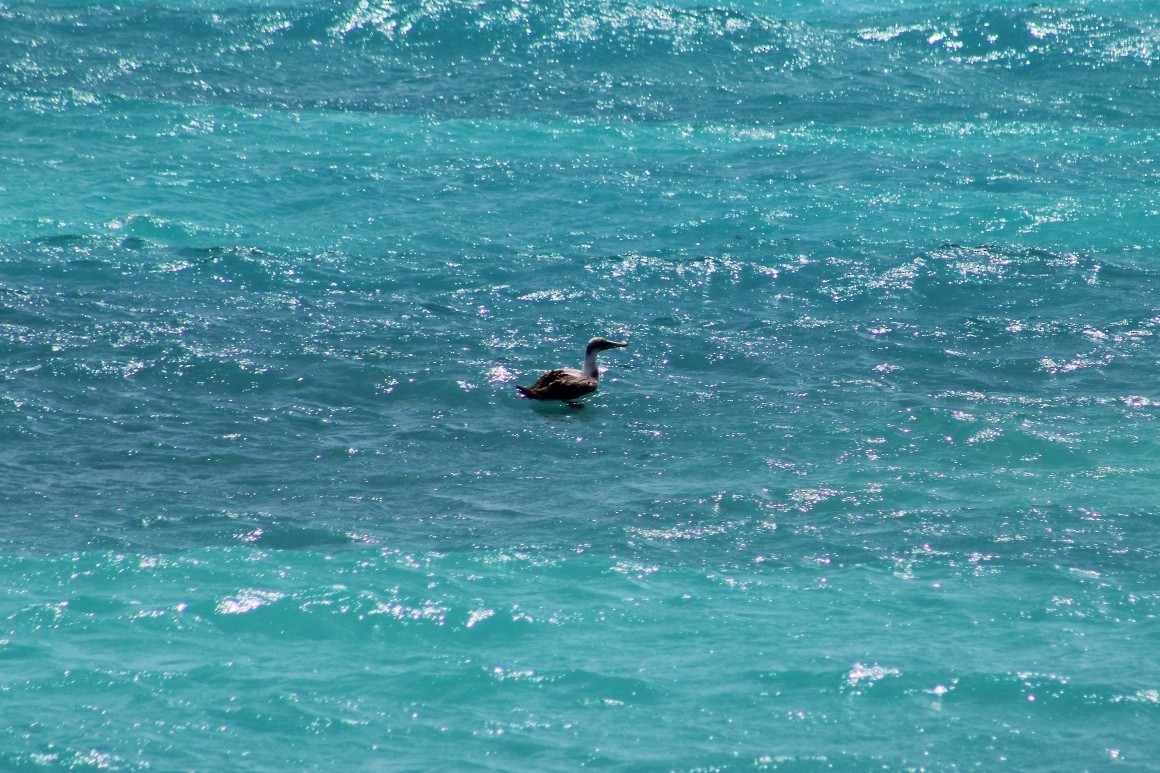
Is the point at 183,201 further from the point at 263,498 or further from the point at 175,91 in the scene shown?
the point at 263,498

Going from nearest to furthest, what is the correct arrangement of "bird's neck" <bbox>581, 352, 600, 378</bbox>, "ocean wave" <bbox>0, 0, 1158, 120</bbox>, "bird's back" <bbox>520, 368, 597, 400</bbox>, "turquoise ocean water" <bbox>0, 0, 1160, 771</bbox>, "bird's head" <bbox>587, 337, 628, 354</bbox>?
"turquoise ocean water" <bbox>0, 0, 1160, 771</bbox> < "bird's back" <bbox>520, 368, 597, 400</bbox> < "bird's neck" <bbox>581, 352, 600, 378</bbox> < "bird's head" <bbox>587, 337, 628, 354</bbox> < "ocean wave" <bbox>0, 0, 1158, 120</bbox>

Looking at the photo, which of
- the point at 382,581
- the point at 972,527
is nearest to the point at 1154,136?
the point at 972,527

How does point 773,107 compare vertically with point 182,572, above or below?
above

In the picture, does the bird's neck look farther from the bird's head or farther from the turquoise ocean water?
the turquoise ocean water

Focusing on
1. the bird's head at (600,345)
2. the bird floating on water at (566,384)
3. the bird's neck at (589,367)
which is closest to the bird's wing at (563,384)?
the bird floating on water at (566,384)

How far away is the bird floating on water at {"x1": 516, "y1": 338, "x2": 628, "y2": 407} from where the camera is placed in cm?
977

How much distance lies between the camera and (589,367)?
33.2 feet

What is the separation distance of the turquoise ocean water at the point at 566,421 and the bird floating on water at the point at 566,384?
12 cm

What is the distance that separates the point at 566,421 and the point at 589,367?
666 mm

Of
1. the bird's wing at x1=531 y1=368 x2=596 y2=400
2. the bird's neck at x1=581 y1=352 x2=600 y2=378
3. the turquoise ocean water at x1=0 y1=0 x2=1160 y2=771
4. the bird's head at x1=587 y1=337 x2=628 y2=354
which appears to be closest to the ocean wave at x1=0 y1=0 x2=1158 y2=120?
the turquoise ocean water at x1=0 y1=0 x2=1160 y2=771

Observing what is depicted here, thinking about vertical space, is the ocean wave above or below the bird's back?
above

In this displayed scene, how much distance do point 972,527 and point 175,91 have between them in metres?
14.6

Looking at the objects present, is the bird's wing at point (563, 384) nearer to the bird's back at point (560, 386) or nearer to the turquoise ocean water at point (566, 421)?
the bird's back at point (560, 386)

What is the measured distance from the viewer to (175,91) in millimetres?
18609
